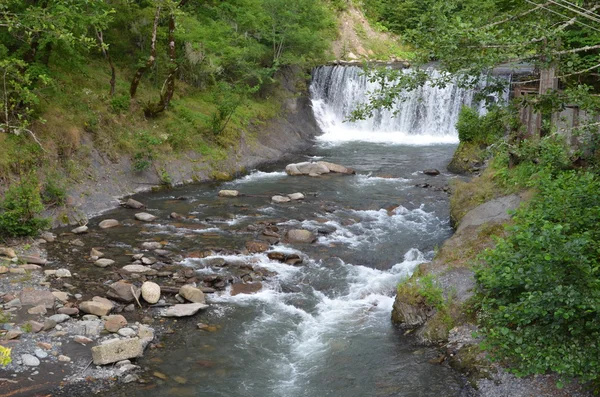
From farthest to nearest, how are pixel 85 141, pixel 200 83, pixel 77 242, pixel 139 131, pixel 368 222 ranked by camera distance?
pixel 200 83
pixel 139 131
pixel 85 141
pixel 368 222
pixel 77 242

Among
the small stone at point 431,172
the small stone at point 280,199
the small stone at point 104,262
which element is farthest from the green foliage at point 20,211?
the small stone at point 431,172

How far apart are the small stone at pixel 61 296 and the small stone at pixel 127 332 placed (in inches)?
60.5

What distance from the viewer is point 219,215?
1592cm

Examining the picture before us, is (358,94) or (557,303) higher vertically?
(358,94)

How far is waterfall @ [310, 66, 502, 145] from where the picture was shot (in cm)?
2761

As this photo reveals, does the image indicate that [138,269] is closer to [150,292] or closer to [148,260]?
[148,260]

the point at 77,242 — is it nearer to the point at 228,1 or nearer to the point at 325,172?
the point at 325,172

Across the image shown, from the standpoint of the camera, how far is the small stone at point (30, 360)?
7.92m

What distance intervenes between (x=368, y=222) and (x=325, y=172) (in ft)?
20.4

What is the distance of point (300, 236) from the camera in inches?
554

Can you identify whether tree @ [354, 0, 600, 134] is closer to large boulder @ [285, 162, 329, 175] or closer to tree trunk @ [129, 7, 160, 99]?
tree trunk @ [129, 7, 160, 99]

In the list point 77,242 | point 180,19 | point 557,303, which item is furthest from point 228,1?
point 557,303

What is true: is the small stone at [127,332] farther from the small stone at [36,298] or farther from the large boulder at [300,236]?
the large boulder at [300,236]

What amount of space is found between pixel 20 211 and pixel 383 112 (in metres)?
20.8
